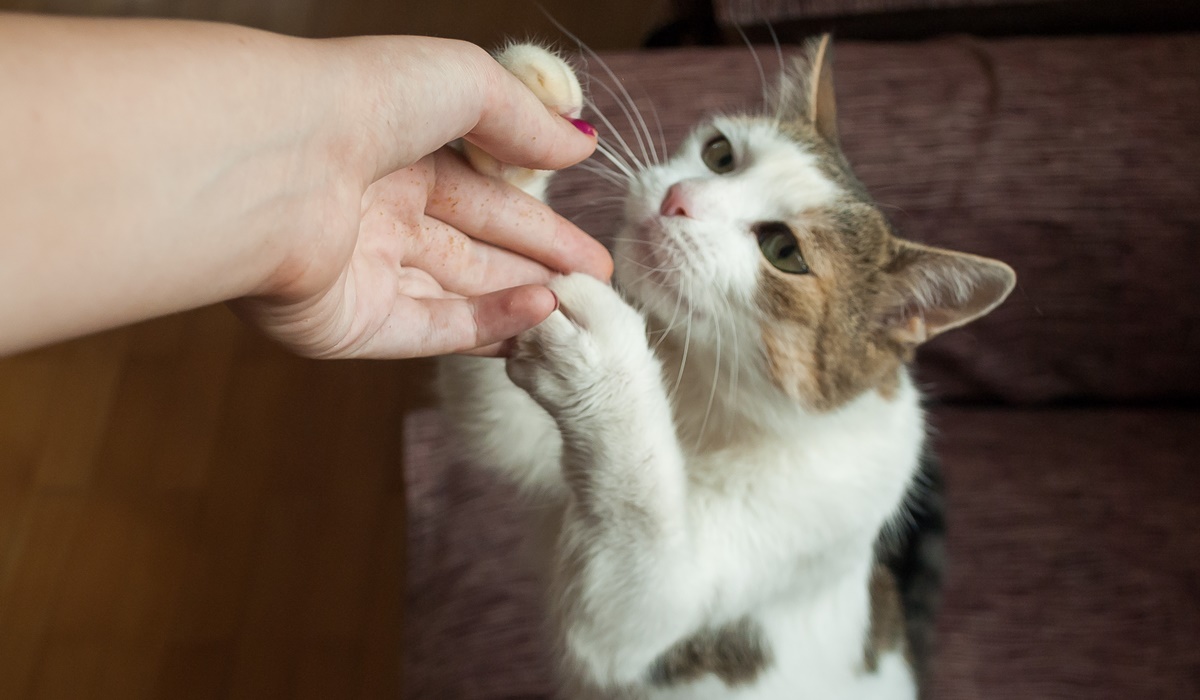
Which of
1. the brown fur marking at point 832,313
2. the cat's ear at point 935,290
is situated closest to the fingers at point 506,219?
the brown fur marking at point 832,313

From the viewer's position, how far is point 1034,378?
1.60 m

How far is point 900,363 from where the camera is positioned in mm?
1129

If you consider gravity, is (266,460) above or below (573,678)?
above

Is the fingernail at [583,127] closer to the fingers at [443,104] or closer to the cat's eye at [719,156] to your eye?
the fingers at [443,104]

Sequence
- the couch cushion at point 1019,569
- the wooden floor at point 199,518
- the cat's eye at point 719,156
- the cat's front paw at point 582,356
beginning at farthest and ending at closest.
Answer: the wooden floor at point 199,518
the couch cushion at point 1019,569
the cat's eye at point 719,156
the cat's front paw at point 582,356

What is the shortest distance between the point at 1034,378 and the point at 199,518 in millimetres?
2035

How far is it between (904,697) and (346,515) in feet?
4.85

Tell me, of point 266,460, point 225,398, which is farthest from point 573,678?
point 225,398

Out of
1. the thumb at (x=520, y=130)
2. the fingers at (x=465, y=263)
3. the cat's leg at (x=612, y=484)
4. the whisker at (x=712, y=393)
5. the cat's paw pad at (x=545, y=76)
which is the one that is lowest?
the cat's leg at (x=612, y=484)

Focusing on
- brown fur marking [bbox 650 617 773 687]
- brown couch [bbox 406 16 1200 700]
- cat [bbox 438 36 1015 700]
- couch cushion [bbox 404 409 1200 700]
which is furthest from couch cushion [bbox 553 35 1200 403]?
brown fur marking [bbox 650 617 773 687]

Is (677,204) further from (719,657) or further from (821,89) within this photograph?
(719,657)

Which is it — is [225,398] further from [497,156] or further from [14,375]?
[497,156]

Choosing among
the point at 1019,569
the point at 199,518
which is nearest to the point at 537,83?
the point at 1019,569

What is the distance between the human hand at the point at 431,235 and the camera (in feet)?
2.34
